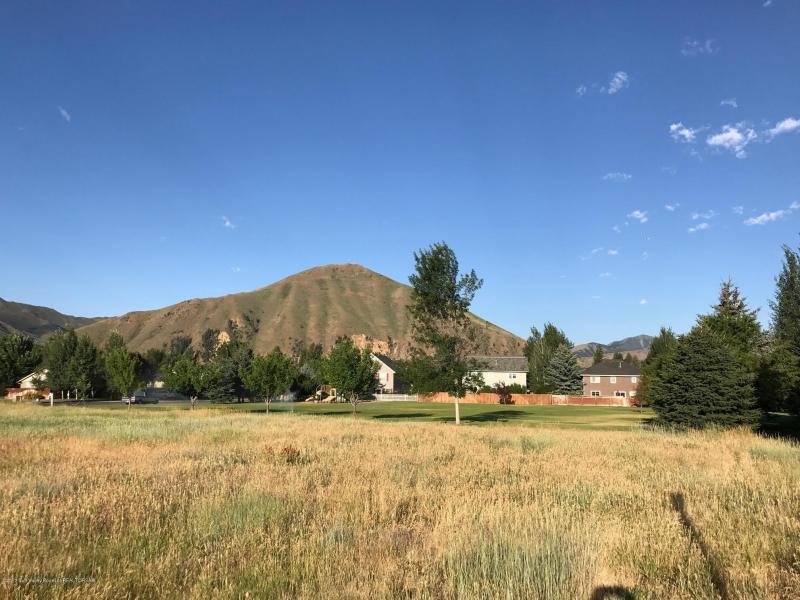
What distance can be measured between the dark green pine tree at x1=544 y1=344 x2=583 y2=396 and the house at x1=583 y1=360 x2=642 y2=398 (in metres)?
5.85

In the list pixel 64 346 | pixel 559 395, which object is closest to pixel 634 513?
pixel 559 395

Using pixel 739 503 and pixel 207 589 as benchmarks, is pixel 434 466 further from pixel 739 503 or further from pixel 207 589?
pixel 207 589

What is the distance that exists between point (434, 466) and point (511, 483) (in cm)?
276

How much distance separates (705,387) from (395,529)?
2771cm

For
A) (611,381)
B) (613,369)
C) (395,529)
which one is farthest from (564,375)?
(395,529)

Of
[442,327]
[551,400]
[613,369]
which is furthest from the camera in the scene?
[613,369]

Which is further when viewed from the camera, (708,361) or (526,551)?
(708,361)

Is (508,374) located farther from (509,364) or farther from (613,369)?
(613,369)

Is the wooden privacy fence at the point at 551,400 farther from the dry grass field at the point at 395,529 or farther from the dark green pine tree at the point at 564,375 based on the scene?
the dry grass field at the point at 395,529

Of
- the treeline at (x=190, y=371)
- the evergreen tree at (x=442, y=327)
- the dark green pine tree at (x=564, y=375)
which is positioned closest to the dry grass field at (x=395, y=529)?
the evergreen tree at (x=442, y=327)

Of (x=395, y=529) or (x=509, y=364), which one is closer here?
(x=395, y=529)

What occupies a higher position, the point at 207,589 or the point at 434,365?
the point at 434,365

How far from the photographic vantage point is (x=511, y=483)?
1067 centimetres

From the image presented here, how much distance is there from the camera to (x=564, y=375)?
89.1 meters
